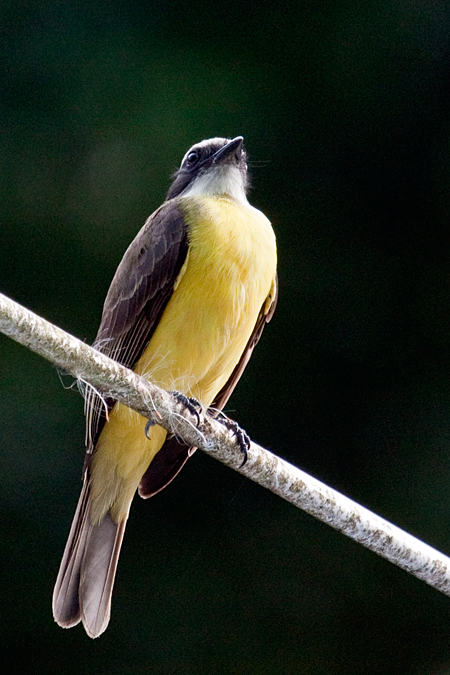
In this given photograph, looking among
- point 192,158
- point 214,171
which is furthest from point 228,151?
point 192,158

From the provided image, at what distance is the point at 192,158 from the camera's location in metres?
3.62

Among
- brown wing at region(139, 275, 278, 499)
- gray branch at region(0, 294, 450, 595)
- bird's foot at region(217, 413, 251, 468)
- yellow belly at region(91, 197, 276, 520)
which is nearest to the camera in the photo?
gray branch at region(0, 294, 450, 595)

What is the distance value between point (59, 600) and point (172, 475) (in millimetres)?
569

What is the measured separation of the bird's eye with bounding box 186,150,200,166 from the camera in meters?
3.60

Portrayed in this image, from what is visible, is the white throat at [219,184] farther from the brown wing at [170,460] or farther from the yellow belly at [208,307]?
the brown wing at [170,460]

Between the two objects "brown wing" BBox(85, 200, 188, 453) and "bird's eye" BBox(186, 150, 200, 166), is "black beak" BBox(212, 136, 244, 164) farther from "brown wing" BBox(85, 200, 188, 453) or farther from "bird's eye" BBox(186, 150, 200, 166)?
"brown wing" BBox(85, 200, 188, 453)

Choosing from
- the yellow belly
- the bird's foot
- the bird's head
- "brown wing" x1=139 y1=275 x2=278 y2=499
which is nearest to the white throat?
the bird's head

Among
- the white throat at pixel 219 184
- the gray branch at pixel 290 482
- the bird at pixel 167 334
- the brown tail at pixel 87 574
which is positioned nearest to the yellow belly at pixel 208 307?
the bird at pixel 167 334

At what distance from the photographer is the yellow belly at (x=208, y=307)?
2873 millimetres

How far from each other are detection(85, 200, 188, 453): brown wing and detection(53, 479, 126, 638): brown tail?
11.3 inches

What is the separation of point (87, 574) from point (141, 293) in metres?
0.95

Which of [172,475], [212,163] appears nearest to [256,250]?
[212,163]

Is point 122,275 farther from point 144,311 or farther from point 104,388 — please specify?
point 104,388

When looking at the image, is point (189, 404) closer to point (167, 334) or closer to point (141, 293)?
point (167, 334)
